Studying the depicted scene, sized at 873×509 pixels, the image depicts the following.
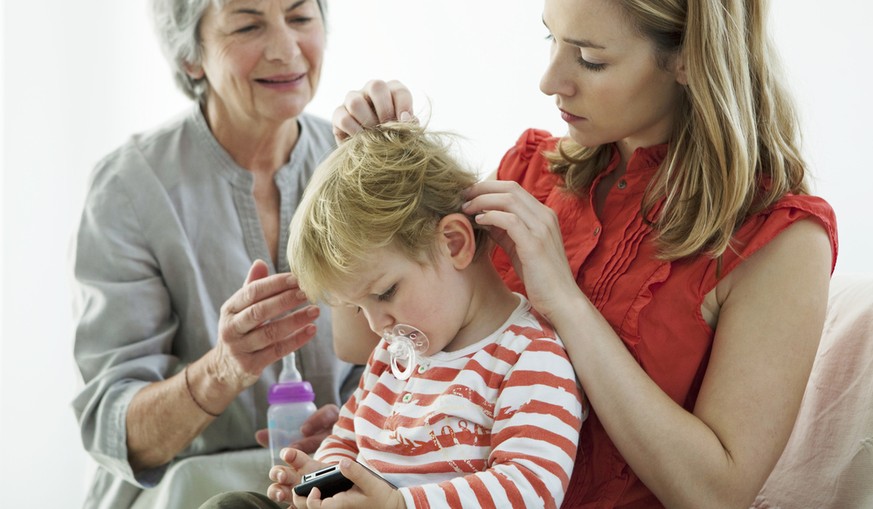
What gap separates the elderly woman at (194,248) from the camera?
2.07 m

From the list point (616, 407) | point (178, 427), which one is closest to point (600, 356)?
point (616, 407)

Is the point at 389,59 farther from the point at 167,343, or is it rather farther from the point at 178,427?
the point at 178,427

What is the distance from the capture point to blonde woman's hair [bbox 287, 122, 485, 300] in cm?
143

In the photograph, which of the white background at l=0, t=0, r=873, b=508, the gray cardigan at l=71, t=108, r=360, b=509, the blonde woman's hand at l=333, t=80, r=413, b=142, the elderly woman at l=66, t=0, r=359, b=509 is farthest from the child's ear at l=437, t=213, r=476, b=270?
the white background at l=0, t=0, r=873, b=508

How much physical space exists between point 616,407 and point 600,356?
0.08m

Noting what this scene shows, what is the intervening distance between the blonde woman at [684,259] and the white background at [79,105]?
3.54ft

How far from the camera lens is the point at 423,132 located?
5.13ft

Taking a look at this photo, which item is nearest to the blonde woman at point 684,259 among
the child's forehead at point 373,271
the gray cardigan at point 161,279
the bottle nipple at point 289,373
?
the child's forehead at point 373,271

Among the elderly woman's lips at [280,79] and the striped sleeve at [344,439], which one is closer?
the striped sleeve at [344,439]

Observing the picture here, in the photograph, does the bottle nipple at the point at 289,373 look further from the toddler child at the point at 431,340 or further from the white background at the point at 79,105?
the white background at the point at 79,105

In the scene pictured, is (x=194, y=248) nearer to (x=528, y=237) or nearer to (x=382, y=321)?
Result: (x=382, y=321)

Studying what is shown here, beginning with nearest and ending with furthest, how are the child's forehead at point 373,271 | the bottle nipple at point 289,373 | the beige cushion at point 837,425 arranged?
the child's forehead at point 373,271
the beige cushion at point 837,425
the bottle nipple at point 289,373

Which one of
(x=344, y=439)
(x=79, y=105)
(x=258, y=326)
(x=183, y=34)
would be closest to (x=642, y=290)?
(x=344, y=439)

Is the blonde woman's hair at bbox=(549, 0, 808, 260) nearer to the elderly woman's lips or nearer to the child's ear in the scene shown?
the child's ear
